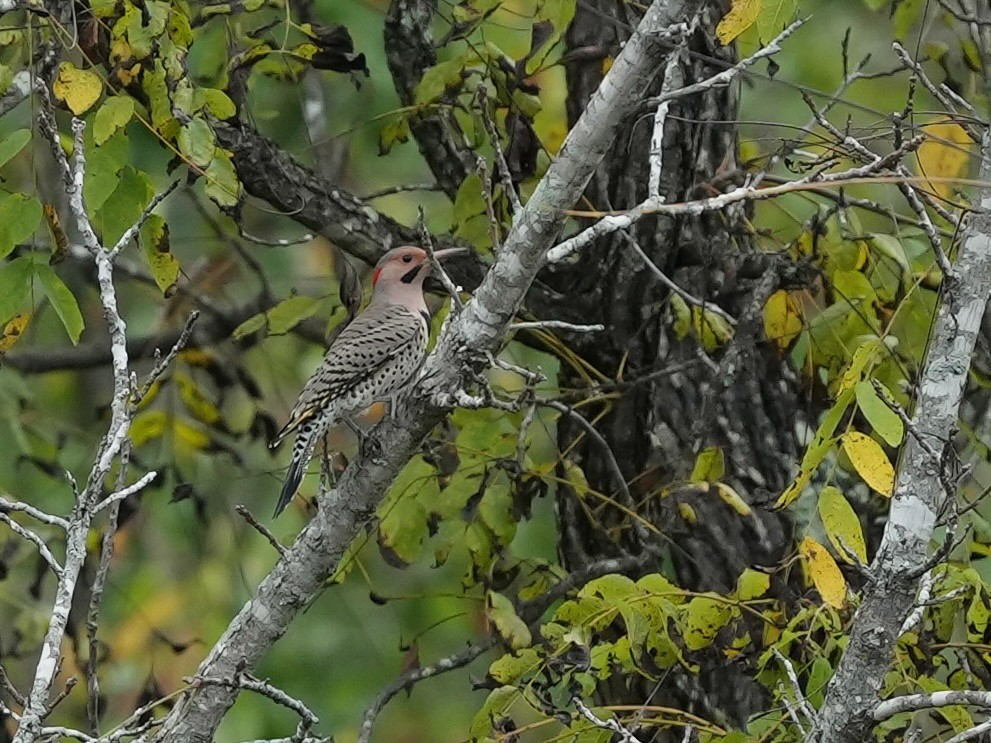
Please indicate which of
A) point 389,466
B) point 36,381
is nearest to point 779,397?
point 389,466

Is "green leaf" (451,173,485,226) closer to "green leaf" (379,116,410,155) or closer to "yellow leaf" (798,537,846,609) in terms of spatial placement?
"green leaf" (379,116,410,155)

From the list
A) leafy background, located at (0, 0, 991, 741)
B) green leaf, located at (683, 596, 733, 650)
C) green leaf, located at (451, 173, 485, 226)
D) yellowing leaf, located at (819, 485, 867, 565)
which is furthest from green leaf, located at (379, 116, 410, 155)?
yellowing leaf, located at (819, 485, 867, 565)

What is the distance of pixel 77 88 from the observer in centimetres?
337

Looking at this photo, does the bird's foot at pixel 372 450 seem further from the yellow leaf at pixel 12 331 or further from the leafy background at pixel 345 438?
the yellow leaf at pixel 12 331

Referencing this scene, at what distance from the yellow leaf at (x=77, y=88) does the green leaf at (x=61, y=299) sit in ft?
1.18

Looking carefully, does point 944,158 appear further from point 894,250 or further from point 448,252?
point 448,252

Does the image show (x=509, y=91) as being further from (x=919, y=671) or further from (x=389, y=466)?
(x=919, y=671)

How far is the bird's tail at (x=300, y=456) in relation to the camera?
494 cm

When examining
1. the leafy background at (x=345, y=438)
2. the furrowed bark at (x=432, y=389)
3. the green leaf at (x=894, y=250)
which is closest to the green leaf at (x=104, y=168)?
the leafy background at (x=345, y=438)

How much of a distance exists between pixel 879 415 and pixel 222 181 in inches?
60.4

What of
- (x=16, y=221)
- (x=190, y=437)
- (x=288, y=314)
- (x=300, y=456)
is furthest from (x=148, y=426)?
(x=16, y=221)

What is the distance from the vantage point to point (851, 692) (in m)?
2.99

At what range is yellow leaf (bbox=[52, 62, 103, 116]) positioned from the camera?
3352 millimetres

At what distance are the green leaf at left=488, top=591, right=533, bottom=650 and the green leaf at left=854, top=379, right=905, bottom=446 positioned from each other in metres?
1.46
